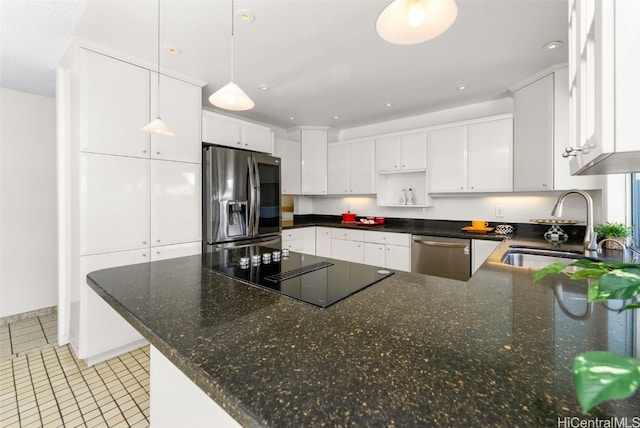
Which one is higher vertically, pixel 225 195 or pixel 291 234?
pixel 225 195

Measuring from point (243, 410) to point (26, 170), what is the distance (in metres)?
4.00

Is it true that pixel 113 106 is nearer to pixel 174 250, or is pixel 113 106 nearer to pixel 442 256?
pixel 174 250

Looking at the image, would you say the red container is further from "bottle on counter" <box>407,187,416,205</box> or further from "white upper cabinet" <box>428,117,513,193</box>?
"white upper cabinet" <box>428,117,513,193</box>

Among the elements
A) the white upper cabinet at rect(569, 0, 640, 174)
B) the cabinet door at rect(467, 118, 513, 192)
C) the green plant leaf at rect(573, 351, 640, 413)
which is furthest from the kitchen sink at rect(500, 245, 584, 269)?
the green plant leaf at rect(573, 351, 640, 413)

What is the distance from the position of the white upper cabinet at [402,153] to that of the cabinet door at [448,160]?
10 cm

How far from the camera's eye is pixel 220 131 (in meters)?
2.99

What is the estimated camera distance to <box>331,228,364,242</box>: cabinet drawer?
12.6 feet

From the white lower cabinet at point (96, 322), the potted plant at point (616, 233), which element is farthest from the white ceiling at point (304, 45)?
the white lower cabinet at point (96, 322)

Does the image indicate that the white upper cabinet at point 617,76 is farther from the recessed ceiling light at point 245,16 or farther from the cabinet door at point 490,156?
the cabinet door at point 490,156

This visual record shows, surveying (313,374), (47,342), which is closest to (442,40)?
(313,374)

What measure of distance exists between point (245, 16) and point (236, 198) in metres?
1.63

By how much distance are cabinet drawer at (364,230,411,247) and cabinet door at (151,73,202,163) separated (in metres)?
2.26

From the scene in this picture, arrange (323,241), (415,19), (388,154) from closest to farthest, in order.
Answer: (415,19) → (388,154) → (323,241)

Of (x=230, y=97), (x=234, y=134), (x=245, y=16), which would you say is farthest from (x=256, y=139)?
(x=230, y=97)
